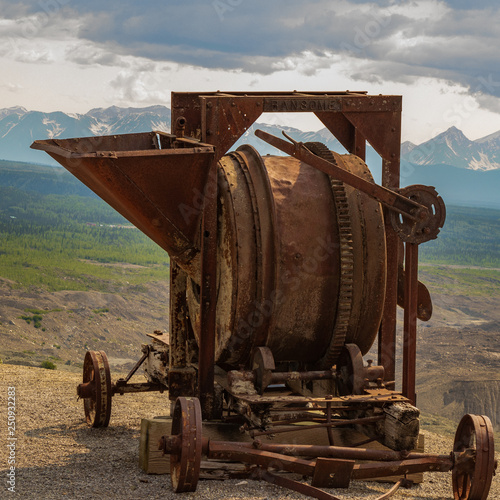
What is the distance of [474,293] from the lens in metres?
60.2

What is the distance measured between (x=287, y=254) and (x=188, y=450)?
197 centimetres

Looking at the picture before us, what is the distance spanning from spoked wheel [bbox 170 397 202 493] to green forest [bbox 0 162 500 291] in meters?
41.5

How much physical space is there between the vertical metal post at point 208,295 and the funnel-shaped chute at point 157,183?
110 millimetres

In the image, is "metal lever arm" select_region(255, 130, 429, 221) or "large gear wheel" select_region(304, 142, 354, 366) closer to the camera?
"metal lever arm" select_region(255, 130, 429, 221)

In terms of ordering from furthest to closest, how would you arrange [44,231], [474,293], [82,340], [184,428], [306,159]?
[44,231]
[474,293]
[82,340]
[306,159]
[184,428]

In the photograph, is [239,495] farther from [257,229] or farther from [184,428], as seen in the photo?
[257,229]

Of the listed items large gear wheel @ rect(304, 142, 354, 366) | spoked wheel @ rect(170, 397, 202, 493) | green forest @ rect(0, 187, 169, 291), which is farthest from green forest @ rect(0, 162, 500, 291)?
spoked wheel @ rect(170, 397, 202, 493)

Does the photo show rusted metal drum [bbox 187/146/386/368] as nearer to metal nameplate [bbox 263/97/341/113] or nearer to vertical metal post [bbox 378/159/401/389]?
vertical metal post [bbox 378/159/401/389]

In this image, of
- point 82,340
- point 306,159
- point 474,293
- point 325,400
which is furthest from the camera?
point 474,293

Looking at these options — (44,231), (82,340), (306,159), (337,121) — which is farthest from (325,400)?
(44,231)

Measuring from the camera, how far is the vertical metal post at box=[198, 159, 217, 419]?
6.84m

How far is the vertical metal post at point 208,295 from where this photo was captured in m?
6.84

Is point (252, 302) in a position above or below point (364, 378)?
above

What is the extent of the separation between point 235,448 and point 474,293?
57.3 m
